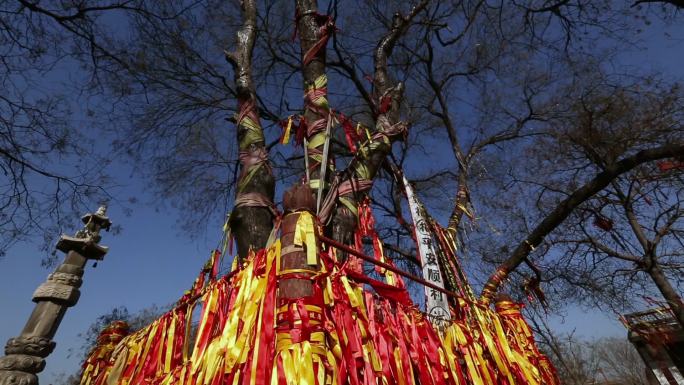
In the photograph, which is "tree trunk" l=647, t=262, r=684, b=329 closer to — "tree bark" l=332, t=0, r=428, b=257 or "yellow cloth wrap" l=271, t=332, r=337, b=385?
"tree bark" l=332, t=0, r=428, b=257

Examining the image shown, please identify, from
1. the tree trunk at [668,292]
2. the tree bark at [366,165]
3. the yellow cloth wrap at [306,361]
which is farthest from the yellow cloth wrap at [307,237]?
the tree trunk at [668,292]

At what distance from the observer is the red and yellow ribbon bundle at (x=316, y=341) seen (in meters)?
1.56

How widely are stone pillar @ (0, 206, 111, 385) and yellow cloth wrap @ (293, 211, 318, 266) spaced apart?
3233 millimetres

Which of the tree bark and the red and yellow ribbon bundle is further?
the tree bark

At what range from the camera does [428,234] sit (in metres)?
4.14

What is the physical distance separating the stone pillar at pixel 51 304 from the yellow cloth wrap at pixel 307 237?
3233 millimetres

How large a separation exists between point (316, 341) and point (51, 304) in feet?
12.1

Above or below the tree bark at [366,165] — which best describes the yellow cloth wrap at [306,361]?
below

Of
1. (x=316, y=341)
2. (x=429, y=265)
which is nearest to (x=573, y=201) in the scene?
(x=429, y=265)

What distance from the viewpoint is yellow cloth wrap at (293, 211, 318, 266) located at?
5.67 ft

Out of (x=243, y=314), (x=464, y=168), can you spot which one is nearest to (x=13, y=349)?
(x=243, y=314)

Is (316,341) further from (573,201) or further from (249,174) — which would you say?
(573,201)

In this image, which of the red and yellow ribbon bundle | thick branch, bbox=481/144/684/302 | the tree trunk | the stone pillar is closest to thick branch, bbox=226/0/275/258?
the red and yellow ribbon bundle

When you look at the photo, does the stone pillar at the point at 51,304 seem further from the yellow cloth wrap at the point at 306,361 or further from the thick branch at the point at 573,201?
the thick branch at the point at 573,201
